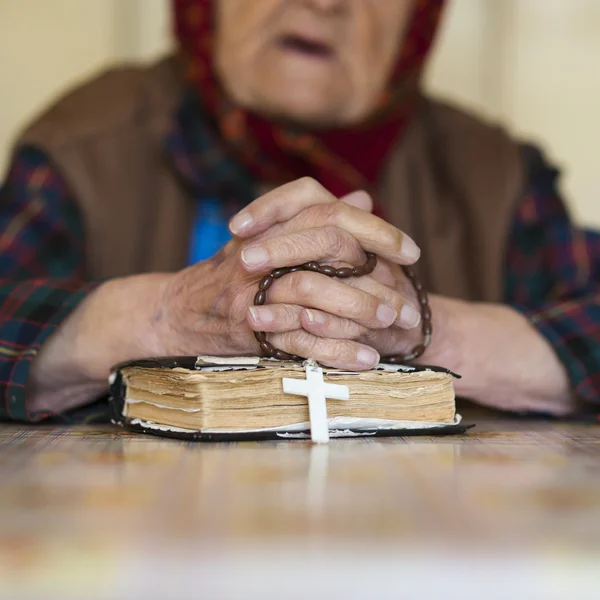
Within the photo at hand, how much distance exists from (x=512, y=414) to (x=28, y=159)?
0.95m

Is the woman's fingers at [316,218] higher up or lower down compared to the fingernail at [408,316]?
higher up

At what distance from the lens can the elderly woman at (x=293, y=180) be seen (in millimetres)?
935

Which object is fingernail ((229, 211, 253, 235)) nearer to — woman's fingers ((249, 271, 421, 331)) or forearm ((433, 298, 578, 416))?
woman's fingers ((249, 271, 421, 331))

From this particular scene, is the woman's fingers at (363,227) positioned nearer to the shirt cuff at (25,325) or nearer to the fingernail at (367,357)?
the fingernail at (367,357)

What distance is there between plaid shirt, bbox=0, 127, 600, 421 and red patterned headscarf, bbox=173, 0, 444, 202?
0.38 feet

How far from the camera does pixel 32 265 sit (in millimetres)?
1236

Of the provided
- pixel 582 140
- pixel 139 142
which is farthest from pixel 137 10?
pixel 582 140

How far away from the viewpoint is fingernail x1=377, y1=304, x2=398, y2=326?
75cm

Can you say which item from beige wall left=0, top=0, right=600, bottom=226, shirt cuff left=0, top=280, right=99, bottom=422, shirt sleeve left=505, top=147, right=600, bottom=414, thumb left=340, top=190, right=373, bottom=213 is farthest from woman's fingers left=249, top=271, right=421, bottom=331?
beige wall left=0, top=0, right=600, bottom=226

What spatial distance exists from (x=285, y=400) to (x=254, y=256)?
0.15 meters

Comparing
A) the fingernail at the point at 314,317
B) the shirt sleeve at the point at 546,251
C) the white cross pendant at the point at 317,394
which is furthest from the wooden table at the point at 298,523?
the shirt sleeve at the point at 546,251

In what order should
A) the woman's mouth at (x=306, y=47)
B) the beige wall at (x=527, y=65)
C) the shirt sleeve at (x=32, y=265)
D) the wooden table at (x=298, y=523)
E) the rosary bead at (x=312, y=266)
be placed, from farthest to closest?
1. the beige wall at (x=527, y=65)
2. the woman's mouth at (x=306, y=47)
3. the shirt sleeve at (x=32, y=265)
4. the rosary bead at (x=312, y=266)
5. the wooden table at (x=298, y=523)

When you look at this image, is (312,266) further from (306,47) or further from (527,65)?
(527,65)

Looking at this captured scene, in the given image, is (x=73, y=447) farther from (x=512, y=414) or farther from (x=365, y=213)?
(x=512, y=414)
